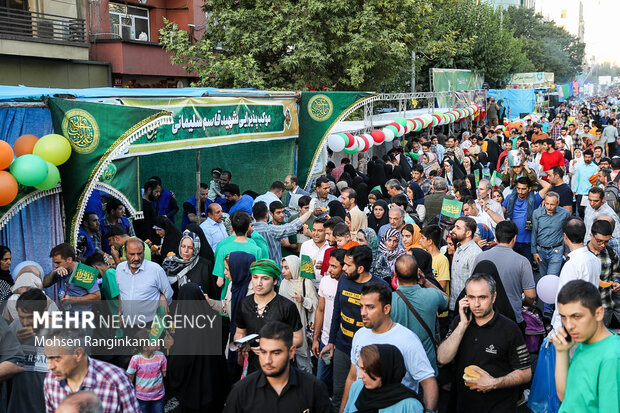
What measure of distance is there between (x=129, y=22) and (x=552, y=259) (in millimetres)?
16300

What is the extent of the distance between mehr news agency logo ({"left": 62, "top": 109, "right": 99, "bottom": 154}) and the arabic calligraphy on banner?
112 cm

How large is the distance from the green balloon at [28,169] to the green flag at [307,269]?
276 cm

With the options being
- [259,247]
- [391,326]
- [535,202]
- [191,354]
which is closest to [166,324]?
[191,354]

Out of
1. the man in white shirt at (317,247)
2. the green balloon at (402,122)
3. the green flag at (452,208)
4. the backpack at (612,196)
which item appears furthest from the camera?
the green balloon at (402,122)

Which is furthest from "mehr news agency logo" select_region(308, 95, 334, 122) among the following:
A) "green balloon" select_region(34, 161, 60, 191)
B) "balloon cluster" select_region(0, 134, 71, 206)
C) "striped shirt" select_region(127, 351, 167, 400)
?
"striped shirt" select_region(127, 351, 167, 400)

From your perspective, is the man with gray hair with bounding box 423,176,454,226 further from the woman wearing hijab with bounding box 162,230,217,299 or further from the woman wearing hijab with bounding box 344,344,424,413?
the woman wearing hijab with bounding box 344,344,424,413

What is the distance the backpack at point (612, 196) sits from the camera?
9.70 metres

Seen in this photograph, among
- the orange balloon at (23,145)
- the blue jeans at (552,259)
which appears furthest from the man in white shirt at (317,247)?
the blue jeans at (552,259)

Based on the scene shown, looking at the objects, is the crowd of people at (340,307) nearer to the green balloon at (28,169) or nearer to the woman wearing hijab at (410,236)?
the woman wearing hijab at (410,236)

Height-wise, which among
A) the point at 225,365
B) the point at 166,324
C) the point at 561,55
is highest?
the point at 561,55

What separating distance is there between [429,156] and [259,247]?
8.95m

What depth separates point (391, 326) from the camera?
14.5 ft

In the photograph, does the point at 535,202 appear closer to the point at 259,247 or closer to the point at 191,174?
the point at 259,247

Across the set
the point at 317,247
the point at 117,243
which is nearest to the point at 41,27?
the point at 117,243
